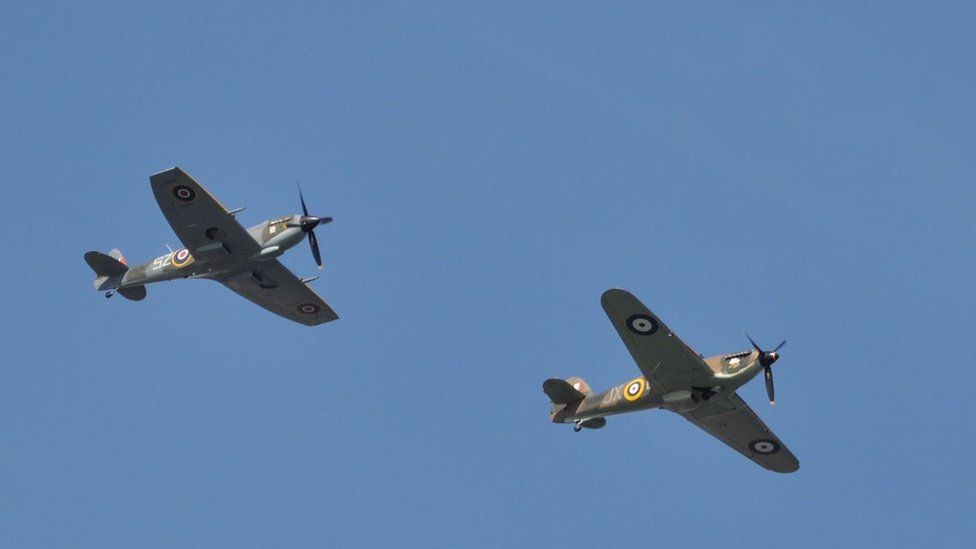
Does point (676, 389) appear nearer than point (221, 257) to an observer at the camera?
Yes

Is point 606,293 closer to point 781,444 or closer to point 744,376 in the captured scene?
point 744,376

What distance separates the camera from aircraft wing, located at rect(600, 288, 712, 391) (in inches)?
1850

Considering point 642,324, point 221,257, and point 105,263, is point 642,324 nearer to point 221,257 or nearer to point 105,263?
point 221,257

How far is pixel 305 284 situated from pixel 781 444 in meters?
17.7

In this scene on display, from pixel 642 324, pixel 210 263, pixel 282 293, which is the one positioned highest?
pixel 282 293

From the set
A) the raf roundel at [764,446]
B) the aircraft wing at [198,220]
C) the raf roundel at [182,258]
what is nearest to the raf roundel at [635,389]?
the raf roundel at [764,446]

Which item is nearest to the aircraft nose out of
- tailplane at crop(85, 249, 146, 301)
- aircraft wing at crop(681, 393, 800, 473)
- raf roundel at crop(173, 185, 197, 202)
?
raf roundel at crop(173, 185, 197, 202)

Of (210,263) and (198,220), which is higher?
(198,220)

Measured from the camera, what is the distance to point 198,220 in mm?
53188

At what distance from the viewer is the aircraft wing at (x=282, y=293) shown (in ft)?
188

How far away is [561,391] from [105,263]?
17987 mm

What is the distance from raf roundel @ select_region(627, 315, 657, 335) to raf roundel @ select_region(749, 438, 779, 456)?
7.33 m

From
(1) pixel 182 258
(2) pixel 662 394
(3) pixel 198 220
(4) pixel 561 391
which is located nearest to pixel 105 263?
(1) pixel 182 258

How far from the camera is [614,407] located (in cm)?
5069
